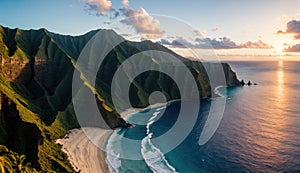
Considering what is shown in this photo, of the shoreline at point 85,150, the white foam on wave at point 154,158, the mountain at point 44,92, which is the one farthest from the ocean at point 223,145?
the mountain at point 44,92

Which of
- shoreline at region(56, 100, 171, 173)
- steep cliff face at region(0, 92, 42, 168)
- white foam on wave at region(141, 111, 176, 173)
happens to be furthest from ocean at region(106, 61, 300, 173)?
steep cliff face at region(0, 92, 42, 168)

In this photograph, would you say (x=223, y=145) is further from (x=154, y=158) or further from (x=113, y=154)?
(x=113, y=154)

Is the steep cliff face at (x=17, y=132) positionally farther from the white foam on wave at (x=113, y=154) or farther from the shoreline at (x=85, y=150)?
the white foam on wave at (x=113, y=154)

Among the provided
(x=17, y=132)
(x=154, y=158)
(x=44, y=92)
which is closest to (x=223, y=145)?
(x=154, y=158)

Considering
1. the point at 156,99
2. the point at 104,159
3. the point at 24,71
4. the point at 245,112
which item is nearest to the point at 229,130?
the point at 245,112

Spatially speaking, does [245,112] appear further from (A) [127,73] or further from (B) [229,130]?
(A) [127,73]

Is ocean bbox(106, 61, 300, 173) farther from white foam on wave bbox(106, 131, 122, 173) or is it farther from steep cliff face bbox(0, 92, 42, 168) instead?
steep cliff face bbox(0, 92, 42, 168)
